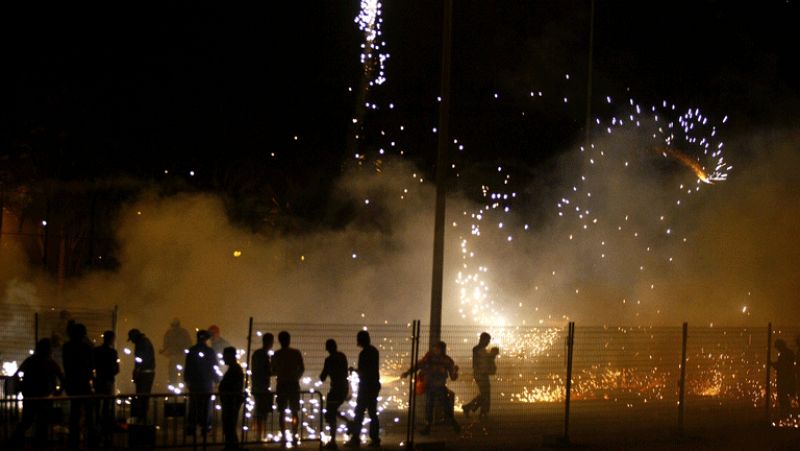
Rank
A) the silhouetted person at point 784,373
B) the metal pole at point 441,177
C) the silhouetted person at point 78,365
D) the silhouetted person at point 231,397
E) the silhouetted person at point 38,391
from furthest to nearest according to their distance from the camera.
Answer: the silhouetted person at point 784,373
the metal pole at point 441,177
the silhouetted person at point 78,365
the silhouetted person at point 231,397
the silhouetted person at point 38,391

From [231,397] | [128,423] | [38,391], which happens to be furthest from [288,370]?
[38,391]

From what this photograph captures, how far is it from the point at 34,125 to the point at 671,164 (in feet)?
51.7

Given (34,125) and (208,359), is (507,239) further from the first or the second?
(208,359)

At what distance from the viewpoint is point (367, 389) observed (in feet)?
40.3

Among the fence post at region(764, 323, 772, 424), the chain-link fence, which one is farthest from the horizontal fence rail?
the chain-link fence

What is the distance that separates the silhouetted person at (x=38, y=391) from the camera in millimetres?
10453

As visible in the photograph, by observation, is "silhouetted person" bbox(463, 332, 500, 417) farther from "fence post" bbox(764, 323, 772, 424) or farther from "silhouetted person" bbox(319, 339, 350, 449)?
"fence post" bbox(764, 323, 772, 424)

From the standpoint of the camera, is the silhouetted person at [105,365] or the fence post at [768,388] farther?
the fence post at [768,388]

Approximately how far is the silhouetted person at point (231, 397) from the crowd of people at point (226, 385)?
11mm

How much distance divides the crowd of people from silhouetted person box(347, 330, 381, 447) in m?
0.01

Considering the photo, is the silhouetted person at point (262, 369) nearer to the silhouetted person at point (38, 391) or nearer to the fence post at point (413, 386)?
the fence post at point (413, 386)

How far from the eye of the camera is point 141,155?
2425cm

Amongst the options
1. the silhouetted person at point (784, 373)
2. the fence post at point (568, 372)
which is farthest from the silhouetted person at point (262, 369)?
the silhouetted person at point (784, 373)

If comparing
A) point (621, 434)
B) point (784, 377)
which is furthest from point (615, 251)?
point (621, 434)
